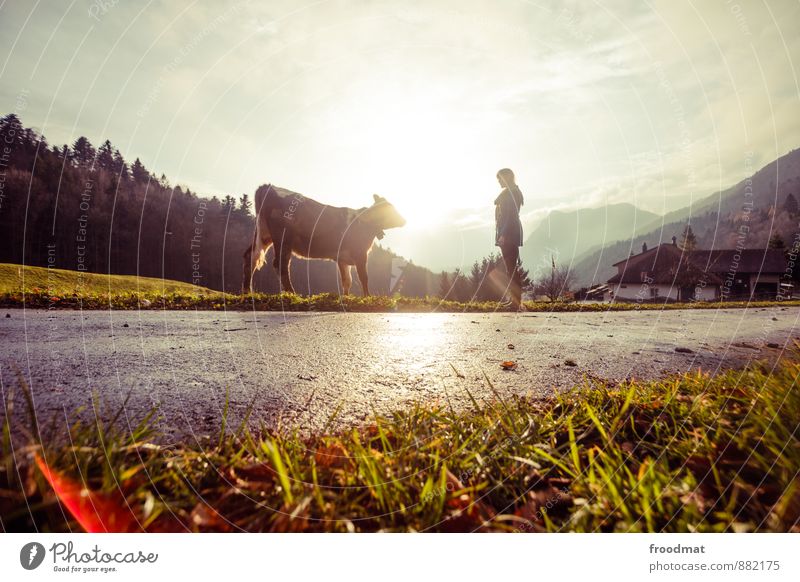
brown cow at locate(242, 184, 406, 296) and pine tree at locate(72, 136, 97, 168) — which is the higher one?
pine tree at locate(72, 136, 97, 168)

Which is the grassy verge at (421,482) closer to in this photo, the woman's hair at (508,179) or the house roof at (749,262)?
the woman's hair at (508,179)

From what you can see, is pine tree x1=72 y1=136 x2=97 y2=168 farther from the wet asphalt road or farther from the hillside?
the wet asphalt road

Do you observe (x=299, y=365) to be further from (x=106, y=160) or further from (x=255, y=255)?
(x=106, y=160)

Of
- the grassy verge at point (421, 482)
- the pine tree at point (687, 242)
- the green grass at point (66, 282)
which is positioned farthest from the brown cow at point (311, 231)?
the grassy verge at point (421, 482)

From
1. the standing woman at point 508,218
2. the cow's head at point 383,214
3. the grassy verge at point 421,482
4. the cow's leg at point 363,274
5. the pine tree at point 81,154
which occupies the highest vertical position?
the pine tree at point 81,154

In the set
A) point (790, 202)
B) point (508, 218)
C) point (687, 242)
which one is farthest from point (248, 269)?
point (687, 242)

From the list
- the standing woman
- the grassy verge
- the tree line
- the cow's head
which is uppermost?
the tree line

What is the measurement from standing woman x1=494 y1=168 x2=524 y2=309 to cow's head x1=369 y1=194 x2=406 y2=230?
394 centimetres

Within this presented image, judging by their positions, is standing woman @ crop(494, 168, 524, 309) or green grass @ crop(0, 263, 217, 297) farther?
green grass @ crop(0, 263, 217, 297)

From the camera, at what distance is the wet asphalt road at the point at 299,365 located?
1749 mm

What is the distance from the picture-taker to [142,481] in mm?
1065

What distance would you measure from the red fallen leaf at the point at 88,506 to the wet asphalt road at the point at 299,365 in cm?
41

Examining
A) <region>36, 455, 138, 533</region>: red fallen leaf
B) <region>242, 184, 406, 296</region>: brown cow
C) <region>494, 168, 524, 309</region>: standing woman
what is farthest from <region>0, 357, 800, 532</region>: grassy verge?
<region>242, 184, 406, 296</region>: brown cow

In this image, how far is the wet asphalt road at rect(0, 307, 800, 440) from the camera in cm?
175
